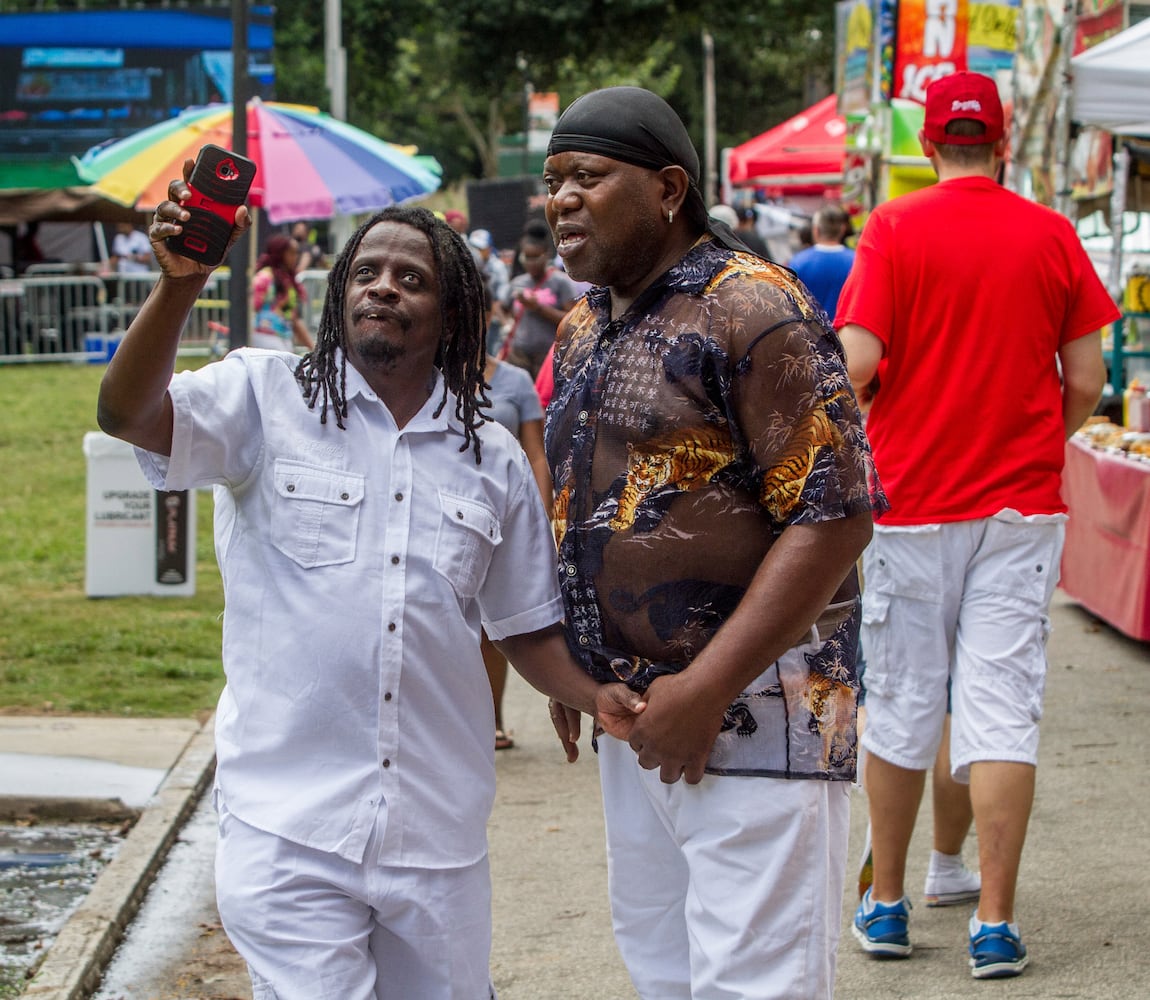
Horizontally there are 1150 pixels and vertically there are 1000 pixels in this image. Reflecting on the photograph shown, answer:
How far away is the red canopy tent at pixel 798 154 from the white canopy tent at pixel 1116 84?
14.6 metres

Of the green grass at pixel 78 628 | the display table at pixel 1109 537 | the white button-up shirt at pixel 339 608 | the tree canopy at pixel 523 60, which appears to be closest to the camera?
the white button-up shirt at pixel 339 608

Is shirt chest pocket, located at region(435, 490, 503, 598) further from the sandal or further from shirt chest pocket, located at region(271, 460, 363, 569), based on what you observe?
the sandal

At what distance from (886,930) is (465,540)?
82.8 inches

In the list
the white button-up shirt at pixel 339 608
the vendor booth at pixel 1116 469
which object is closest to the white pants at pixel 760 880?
the white button-up shirt at pixel 339 608

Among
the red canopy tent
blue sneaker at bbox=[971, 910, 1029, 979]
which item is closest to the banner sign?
the red canopy tent

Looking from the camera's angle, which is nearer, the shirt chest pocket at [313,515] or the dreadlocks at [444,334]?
the shirt chest pocket at [313,515]

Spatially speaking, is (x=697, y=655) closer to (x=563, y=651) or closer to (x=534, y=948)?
(x=563, y=651)

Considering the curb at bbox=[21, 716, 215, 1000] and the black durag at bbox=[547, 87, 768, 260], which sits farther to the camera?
the curb at bbox=[21, 716, 215, 1000]

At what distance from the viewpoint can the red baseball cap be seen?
4316mm

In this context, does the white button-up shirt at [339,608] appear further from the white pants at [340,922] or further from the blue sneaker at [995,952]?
the blue sneaker at [995,952]

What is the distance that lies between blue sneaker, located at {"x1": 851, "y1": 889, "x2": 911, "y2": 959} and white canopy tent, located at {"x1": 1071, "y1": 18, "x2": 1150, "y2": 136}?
4.62m

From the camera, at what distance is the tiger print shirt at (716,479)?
8.82 ft

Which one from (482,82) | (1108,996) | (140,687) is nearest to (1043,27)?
(140,687)

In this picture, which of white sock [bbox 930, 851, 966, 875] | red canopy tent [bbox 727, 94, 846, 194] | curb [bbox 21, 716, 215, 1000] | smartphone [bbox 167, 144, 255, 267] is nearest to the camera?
smartphone [bbox 167, 144, 255, 267]
